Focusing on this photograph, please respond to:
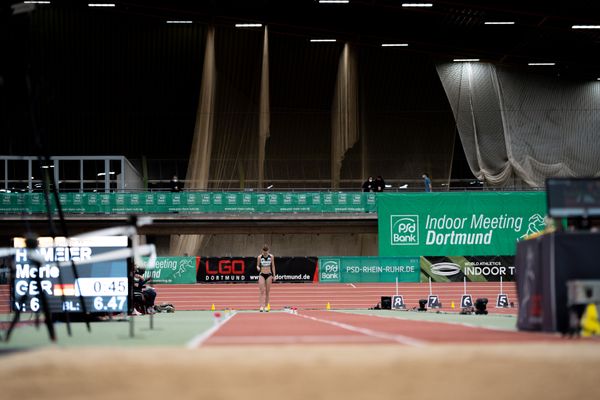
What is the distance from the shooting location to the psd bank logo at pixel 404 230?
36.0m

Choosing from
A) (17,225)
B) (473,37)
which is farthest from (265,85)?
(17,225)

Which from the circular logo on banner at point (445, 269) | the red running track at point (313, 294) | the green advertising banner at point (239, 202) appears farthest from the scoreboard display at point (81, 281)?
the green advertising banner at point (239, 202)

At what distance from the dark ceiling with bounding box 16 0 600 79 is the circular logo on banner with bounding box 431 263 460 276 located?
11.2m

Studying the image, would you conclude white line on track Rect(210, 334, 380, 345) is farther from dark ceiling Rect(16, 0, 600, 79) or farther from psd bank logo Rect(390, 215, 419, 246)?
dark ceiling Rect(16, 0, 600, 79)

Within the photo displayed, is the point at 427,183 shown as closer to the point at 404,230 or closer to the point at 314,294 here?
the point at 404,230

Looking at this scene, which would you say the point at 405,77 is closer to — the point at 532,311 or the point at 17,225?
the point at 17,225

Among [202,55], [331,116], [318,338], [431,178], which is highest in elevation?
[202,55]

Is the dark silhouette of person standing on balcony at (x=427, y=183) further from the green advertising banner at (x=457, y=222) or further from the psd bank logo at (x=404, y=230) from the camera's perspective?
the psd bank logo at (x=404, y=230)

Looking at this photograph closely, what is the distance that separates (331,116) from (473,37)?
8.07m

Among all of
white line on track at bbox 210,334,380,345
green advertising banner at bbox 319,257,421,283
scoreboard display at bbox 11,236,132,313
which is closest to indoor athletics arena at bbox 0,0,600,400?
green advertising banner at bbox 319,257,421,283

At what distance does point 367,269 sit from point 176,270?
25.6 ft

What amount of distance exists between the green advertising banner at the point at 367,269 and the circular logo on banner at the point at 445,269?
0.76 metres

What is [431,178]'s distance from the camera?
42.3 metres

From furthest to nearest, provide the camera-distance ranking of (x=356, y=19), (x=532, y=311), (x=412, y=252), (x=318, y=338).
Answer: (x=356, y=19)
(x=412, y=252)
(x=532, y=311)
(x=318, y=338)
